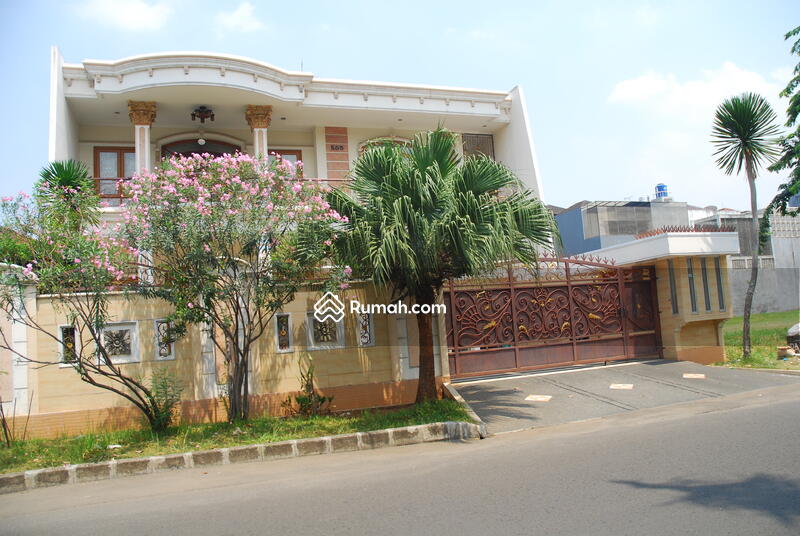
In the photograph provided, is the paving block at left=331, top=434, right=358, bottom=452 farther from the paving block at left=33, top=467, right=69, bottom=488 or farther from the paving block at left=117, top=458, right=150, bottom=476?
the paving block at left=33, top=467, right=69, bottom=488

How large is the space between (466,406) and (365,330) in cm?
234

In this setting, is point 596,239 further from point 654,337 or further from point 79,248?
point 79,248

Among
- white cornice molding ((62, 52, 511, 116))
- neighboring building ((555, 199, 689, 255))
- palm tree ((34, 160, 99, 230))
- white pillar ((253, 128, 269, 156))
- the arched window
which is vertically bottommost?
palm tree ((34, 160, 99, 230))

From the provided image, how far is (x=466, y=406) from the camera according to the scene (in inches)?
335

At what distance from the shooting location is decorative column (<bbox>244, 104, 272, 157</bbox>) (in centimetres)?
1397

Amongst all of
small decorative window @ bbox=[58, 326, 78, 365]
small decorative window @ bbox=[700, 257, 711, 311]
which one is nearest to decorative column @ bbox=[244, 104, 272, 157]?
small decorative window @ bbox=[58, 326, 78, 365]

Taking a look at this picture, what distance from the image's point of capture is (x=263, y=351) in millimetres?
9320

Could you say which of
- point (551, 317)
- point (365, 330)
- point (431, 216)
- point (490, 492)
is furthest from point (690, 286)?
point (490, 492)

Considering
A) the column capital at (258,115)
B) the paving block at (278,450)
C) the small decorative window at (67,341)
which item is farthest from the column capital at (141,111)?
the paving block at (278,450)

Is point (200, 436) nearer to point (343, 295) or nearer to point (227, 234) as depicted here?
point (227, 234)

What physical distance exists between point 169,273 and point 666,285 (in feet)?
32.9

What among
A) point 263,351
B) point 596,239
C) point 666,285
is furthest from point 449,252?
point 596,239

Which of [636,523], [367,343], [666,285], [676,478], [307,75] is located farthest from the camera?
[307,75]

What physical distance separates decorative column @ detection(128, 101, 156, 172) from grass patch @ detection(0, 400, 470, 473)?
7.32m
